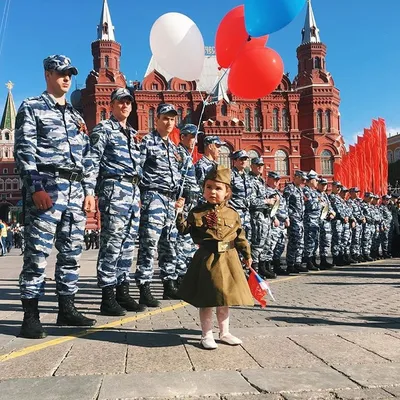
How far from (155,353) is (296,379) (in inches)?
38.3

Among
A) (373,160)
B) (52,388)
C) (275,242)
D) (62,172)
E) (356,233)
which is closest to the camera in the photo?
(52,388)

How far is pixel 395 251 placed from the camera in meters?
13.7

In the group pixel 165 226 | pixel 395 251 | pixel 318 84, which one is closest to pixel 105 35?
pixel 318 84

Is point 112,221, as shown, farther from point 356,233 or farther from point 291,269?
point 356,233

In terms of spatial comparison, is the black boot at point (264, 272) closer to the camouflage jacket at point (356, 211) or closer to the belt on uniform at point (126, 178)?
the belt on uniform at point (126, 178)

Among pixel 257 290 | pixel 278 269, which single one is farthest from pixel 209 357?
pixel 278 269

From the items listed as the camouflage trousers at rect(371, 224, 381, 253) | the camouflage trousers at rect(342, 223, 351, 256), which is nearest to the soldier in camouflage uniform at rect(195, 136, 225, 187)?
the camouflage trousers at rect(342, 223, 351, 256)

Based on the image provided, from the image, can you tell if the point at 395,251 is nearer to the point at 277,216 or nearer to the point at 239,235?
the point at 277,216

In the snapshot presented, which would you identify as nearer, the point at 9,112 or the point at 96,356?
the point at 96,356

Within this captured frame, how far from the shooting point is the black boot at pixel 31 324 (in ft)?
11.0

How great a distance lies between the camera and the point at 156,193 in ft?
16.7

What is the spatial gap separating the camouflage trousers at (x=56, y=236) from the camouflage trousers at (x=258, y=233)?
14.4 feet

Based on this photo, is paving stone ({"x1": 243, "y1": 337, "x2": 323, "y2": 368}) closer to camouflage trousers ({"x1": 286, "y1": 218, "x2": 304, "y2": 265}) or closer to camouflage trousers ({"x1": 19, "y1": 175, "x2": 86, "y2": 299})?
camouflage trousers ({"x1": 19, "y1": 175, "x2": 86, "y2": 299})

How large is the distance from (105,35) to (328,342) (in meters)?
56.9
